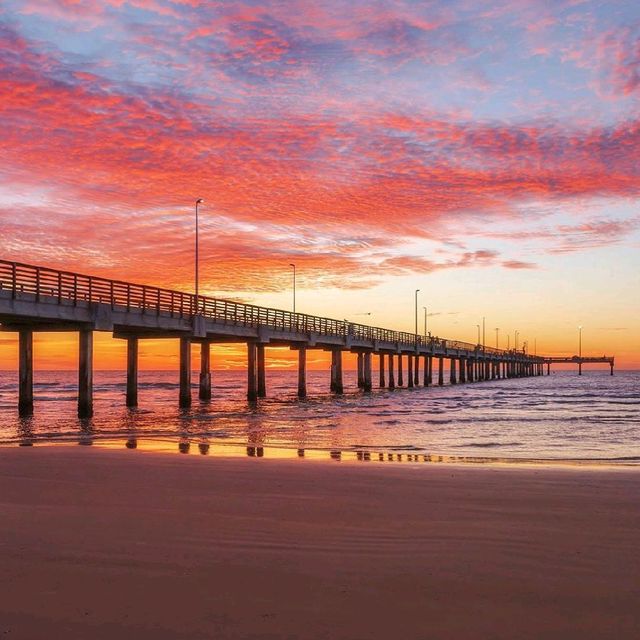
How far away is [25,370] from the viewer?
31219 mm

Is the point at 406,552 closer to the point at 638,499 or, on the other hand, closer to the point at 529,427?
the point at 638,499

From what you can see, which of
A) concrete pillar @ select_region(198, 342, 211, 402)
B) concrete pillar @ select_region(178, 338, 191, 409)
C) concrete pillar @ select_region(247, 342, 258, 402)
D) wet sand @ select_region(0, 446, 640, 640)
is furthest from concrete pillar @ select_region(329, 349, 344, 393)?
wet sand @ select_region(0, 446, 640, 640)

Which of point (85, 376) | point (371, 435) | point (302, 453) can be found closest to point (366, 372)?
point (85, 376)

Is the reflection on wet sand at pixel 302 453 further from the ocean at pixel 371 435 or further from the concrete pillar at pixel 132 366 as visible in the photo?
the concrete pillar at pixel 132 366

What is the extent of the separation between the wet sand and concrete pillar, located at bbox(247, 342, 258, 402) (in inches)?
1462

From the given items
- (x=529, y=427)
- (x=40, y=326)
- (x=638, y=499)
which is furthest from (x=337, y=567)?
(x=40, y=326)

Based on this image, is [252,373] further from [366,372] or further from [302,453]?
[302,453]

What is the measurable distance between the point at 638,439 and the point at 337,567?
718 inches

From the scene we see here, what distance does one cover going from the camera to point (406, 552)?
6.19 meters

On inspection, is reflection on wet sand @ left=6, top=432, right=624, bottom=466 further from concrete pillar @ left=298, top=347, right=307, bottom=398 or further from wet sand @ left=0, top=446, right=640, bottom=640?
concrete pillar @ left=298, top=347, right=307, bottom=398

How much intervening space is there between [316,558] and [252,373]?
4264cm

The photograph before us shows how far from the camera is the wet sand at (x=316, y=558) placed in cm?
457

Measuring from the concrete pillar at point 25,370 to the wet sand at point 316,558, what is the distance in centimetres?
2257

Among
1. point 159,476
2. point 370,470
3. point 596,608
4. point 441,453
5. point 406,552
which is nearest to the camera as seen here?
point 596,608
